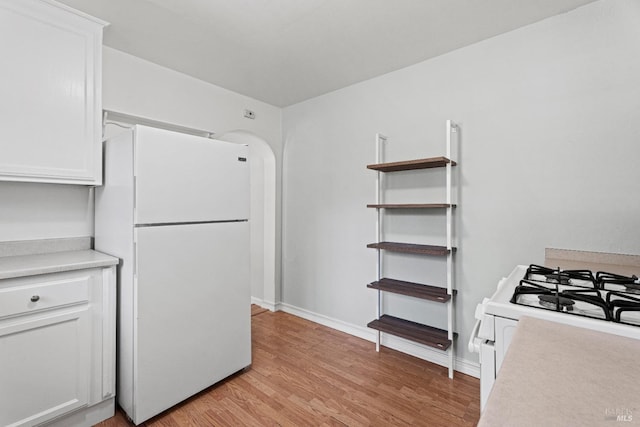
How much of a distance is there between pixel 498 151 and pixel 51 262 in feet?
9.10

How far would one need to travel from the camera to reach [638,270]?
1515 millimetres

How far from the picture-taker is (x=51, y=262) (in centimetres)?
158

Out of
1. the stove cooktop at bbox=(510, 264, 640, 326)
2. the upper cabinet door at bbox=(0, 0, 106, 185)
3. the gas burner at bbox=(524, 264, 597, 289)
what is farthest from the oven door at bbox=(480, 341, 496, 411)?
the upper cabinet door at bbox=(0, 0, 106, 185)

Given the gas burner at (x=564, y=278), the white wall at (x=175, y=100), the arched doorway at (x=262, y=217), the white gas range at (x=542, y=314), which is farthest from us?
the arched doorway at (x=262, y=217)

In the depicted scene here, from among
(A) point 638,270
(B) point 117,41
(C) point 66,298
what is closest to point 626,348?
(A) point 638,270

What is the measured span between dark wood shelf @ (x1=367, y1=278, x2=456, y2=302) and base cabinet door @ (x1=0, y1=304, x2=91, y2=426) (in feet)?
6.23

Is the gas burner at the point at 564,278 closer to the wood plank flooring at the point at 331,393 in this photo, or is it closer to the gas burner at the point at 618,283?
the gas burner at the point at 618,283

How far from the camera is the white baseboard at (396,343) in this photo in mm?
2180

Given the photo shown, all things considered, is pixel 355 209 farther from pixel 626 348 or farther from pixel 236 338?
pixel 626 348

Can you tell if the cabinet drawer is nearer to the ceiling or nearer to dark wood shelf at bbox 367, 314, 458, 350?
the ceiling

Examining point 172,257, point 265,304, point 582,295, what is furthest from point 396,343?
point 172,257

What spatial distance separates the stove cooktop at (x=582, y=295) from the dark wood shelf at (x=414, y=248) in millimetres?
683

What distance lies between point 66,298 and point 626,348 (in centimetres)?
218

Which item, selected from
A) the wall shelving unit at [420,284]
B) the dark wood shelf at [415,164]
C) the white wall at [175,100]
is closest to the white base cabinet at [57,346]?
the white wall at [175,100]
